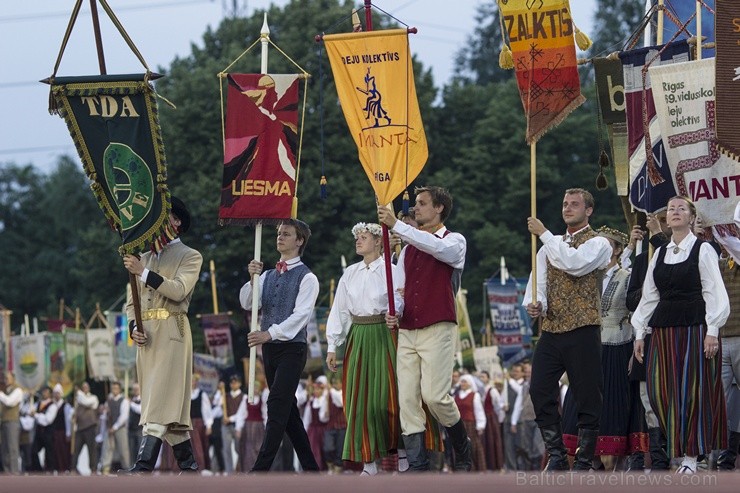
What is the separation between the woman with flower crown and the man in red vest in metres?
0.25

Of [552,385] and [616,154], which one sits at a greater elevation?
[616,154]

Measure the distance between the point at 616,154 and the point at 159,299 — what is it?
3.90 m

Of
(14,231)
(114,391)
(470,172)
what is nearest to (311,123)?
(470,172)

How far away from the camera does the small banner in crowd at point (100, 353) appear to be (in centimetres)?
3184

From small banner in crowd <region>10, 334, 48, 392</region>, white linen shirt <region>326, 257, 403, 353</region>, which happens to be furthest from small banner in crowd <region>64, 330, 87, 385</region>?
white linen shirt <region>326, 257, 403, 353</region>

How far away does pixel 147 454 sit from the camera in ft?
35.2

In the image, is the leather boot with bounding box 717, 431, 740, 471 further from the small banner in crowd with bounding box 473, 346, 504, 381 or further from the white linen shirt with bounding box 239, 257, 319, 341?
the small banner in crowd with bounding box 473, 346, 504, 381

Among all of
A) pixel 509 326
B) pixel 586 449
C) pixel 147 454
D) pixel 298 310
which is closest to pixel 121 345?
pixel 509 326

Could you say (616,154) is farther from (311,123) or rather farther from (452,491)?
(311,123)

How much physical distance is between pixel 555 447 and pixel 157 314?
291 centimetres

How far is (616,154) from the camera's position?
12.5 meters

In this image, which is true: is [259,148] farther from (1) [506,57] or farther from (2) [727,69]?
(2) [727,69]

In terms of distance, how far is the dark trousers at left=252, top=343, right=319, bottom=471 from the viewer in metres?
11.4

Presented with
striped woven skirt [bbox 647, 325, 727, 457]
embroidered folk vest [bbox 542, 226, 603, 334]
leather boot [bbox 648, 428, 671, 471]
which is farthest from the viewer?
leather boot [bbox 648, 428, 671, 471]
